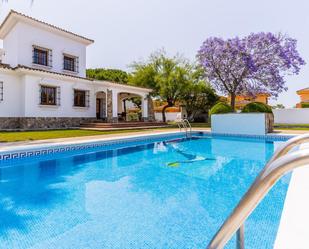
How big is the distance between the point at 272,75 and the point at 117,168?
2104 centimetres

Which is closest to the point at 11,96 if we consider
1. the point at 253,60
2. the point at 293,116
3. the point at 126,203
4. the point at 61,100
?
the point at 61,100

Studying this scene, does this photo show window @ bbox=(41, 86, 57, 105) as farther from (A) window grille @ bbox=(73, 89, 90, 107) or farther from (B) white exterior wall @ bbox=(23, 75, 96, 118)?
(A) window grille @ bbox=(73, 89, 90, 107)

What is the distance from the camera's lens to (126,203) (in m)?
4.96

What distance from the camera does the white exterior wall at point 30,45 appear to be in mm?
18156

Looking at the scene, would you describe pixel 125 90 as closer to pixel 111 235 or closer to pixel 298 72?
pixel 298 72

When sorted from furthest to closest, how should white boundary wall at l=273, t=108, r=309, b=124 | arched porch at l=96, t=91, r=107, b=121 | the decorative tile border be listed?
white boundary wall at l=273, t=108, r=309, b=124 < arched porch at l=96, t=91, r=107, b=121 < the decorative tile border

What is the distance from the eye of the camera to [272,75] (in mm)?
23203

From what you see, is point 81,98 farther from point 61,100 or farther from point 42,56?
point 42,56

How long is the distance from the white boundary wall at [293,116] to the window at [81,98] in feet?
81.6

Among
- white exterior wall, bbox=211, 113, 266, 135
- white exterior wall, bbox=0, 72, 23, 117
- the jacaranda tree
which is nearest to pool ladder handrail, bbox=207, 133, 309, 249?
white exterior wall, bbox=211, 113, 266, 135

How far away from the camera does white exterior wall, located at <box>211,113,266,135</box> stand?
15977mm

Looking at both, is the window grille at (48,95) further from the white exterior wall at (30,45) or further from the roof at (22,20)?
the roof at (22,20)

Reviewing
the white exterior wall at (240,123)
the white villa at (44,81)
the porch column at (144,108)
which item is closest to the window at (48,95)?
the white villa at (44,81)

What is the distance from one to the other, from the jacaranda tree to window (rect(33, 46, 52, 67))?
15.0 meters
